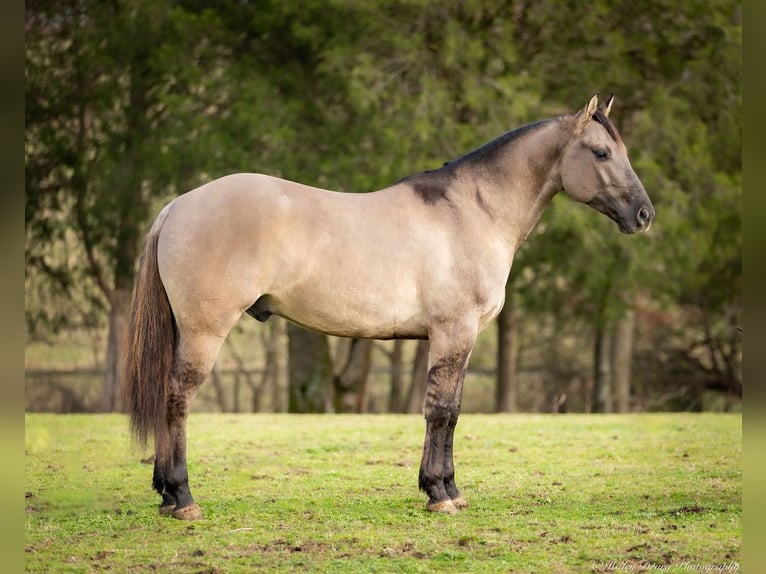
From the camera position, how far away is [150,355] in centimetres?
544

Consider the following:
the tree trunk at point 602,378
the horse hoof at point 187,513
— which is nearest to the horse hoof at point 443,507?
the horse hoof at point 187,513

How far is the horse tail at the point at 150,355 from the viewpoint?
539 centimetres

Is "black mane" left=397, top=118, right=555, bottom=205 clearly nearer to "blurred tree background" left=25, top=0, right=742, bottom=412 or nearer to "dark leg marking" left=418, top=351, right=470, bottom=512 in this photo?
"dark leg marking" left=418, top=351, right=470, bottom=512

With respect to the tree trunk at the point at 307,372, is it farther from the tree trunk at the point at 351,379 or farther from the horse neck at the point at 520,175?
the horse neck at the point at 520,175

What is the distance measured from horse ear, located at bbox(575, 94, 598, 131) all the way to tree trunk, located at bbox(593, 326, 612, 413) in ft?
36.5

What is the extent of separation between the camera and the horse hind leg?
17.6 ft

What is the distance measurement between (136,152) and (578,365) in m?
10.5

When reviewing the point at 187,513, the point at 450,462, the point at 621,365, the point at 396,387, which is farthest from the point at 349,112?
the point at 187,513

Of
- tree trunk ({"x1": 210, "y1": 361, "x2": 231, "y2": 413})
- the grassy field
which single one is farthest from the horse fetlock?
tree trunk ({"x1": 210, "y1": 361, "x2": 231, "y2": 413})

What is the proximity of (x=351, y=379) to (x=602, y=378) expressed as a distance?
15.4ft

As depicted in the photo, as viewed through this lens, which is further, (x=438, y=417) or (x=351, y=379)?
(x=351, y=379)

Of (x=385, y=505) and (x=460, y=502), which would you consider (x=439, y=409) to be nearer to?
(x=460, y=502)
